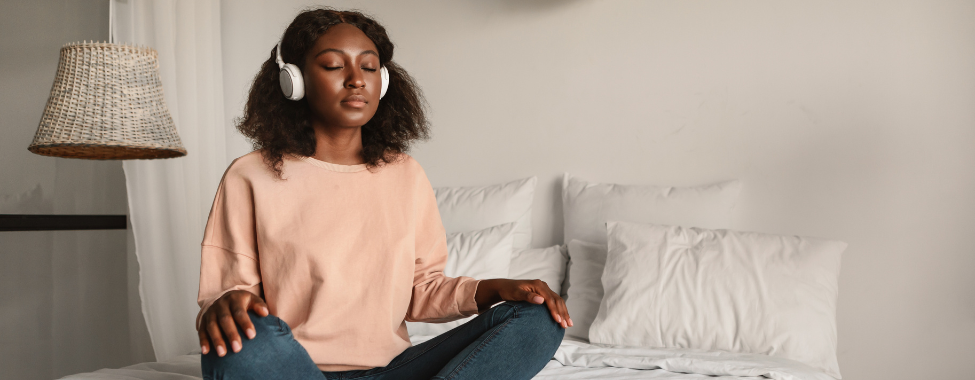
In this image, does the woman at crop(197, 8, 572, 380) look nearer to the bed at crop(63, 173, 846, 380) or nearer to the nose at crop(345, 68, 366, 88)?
the nose at crop(345, 68, 366, 88)

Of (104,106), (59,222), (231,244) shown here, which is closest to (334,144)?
(231,244)

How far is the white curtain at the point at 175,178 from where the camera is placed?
7.36 ft

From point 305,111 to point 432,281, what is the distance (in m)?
0.41

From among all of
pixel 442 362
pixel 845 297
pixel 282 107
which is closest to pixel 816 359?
pixel 845 297

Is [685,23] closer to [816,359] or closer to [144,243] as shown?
[816,359]

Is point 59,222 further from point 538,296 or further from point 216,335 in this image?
point 538,296

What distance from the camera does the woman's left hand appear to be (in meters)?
1.02

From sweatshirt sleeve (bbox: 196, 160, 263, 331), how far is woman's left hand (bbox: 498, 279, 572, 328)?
1.47ft

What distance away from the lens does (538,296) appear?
101 centimetres

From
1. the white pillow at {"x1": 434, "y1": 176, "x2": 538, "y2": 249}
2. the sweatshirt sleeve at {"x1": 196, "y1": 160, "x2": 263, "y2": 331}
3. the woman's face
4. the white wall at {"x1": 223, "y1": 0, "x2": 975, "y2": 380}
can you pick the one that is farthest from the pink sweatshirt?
the white wall at {"x1": 223, "y1": 0, "x2": 975, "y2": 380}

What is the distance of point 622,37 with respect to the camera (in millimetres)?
2332

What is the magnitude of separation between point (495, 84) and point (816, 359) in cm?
146

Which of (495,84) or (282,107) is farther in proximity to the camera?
(495,84)

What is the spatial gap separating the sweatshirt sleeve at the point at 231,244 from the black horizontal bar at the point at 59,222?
61.3 inches
